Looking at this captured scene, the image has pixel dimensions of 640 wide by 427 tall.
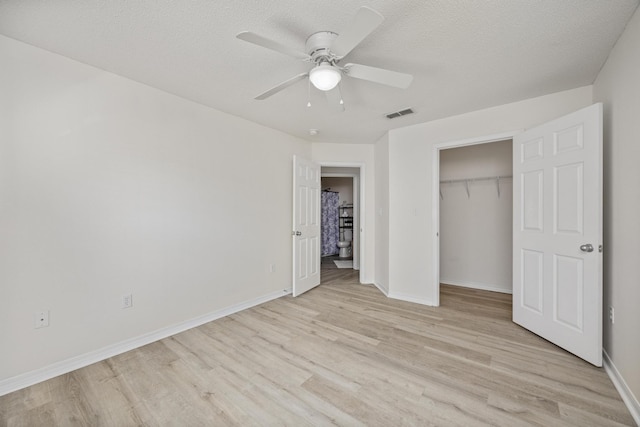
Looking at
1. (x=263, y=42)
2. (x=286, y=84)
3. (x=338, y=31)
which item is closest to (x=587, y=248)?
(x=338, y=31)

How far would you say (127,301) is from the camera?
2.32 metres

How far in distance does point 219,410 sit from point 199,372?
0.48 metres

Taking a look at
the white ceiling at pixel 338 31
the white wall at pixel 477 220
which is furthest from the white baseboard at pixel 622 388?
the white ceiling at pixel 338 31

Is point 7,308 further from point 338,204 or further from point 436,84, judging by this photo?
point 338,204

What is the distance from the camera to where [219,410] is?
1.60 meters

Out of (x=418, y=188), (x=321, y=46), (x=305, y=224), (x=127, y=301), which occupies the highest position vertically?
(x=321, y=46)

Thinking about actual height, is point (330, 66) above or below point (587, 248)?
above

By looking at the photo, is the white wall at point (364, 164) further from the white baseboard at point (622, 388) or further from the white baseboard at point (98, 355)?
the white baseboard at point (622, 388)

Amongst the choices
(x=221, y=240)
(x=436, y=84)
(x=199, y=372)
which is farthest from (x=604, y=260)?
(x=221, y=240)

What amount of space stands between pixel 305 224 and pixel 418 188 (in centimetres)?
168

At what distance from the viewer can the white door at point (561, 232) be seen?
2.01 metres

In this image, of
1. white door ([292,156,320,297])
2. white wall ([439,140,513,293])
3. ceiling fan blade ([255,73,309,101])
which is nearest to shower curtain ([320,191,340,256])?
white door ([292,156,320,297])

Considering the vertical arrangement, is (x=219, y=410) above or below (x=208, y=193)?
below

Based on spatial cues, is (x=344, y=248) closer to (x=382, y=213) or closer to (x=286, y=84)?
(x=382, y=213)
